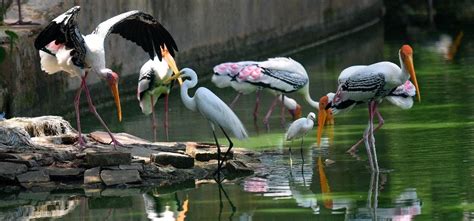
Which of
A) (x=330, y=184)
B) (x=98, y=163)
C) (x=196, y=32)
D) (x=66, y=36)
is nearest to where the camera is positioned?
(x=330, y=184)

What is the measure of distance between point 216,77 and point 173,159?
156 inches

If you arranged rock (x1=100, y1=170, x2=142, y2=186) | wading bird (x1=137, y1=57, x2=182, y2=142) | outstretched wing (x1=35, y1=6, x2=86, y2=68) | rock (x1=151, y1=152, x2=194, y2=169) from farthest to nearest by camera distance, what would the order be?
wading bird (x1=137, y1=57, x2=182, y2=142) < outstretched wing (x1=35, y1=6, x2=86, y2=68) < rock (x1=151, y1=152, x2=194, y2=169) < rock (x1=100, y1=170, x2=142, y2=186)

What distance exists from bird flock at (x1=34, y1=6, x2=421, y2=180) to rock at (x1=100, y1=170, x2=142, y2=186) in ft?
2.65

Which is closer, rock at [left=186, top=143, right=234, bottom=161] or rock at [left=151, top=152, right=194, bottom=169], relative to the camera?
rock at [left=151, top=152, right=194, bottom=169]

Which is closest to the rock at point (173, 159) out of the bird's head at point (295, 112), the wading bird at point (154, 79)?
the wading bird at point (154, 79)

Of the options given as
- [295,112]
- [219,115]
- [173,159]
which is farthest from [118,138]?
[295,112]

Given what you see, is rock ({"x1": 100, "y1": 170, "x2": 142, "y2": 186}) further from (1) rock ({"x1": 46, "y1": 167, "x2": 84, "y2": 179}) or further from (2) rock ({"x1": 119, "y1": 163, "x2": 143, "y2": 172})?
(1) rock ({"x1": 46, "y1": 167, "x2": 84, "y2": 179})

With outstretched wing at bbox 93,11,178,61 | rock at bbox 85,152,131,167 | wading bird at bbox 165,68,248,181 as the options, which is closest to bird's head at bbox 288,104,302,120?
outstretched wing at bbox 93,11,178,61

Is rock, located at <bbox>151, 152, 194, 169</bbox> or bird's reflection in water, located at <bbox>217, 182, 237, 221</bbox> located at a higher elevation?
rock, located at <bbox>151, 152, 194, 169</bbox>

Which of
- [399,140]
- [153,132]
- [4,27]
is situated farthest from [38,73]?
[399,140]

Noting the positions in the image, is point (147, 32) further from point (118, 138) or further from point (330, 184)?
point (330, 184)

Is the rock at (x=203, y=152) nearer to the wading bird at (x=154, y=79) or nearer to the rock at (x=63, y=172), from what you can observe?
the rock at (x=63, y=172)

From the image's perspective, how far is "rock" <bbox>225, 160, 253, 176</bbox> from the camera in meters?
12.6

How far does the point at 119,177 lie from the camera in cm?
1212
